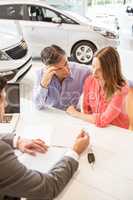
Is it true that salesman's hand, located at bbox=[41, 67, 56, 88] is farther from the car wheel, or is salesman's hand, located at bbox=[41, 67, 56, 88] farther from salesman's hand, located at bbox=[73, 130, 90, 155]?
the car wheel

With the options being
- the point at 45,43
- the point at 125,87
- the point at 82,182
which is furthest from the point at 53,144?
the point at 45,43

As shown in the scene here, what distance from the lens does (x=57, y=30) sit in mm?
6223

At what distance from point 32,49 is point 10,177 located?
530 cm

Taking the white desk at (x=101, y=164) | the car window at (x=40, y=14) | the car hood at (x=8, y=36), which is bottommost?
the white desk at (x=101, y=164)

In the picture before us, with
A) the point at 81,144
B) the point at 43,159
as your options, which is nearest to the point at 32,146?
the point at 43,159

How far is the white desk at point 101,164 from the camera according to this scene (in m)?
1.39

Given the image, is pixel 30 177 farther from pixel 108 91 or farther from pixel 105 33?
pixel 105 33

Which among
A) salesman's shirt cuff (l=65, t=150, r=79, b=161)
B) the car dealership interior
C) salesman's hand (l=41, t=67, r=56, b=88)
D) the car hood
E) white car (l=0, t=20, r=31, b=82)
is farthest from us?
the car hood

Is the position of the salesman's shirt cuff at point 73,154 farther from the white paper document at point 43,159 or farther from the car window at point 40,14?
the car window at point 40,14

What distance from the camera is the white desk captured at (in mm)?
1391

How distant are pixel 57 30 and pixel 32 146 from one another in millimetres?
4797

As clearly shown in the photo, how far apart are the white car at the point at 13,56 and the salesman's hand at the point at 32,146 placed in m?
2.77

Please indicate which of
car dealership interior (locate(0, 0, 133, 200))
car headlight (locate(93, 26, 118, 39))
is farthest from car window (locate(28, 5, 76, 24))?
car dealership interior (locate(0, 0, 133, 200))

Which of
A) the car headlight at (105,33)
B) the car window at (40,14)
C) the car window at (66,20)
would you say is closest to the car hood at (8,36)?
the car window at (40,14)
